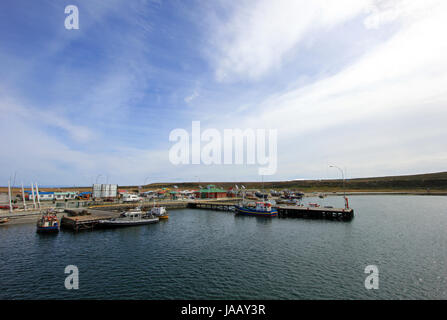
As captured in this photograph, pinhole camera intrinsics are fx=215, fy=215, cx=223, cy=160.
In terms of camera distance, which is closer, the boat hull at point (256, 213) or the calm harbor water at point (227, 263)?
the calm harbor water at point (227, 263)

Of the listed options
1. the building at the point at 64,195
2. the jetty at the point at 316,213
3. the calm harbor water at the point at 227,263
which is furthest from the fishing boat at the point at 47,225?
the jetty at the point at 316,213

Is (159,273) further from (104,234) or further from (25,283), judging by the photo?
(104,234)

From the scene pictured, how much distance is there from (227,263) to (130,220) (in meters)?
40.0

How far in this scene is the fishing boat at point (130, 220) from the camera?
5738 cm

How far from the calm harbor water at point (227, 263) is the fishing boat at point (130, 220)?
4312 millimetres

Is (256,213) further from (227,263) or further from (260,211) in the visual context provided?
(227,263)

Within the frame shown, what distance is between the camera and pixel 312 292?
2328cm

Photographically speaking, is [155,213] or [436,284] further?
[155,213]

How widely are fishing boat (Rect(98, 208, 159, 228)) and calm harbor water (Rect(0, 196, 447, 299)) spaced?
4.31 m

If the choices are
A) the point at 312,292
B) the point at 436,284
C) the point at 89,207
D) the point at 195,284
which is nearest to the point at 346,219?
the point at 436,284

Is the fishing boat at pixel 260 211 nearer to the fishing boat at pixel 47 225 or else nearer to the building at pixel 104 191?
the fishing boat at pixel 47 225

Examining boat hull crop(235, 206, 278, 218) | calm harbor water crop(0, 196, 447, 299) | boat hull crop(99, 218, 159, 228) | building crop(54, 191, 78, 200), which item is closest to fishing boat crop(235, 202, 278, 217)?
boat hull crop(235, 206, 278, 218)

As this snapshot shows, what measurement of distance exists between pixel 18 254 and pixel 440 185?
268m
